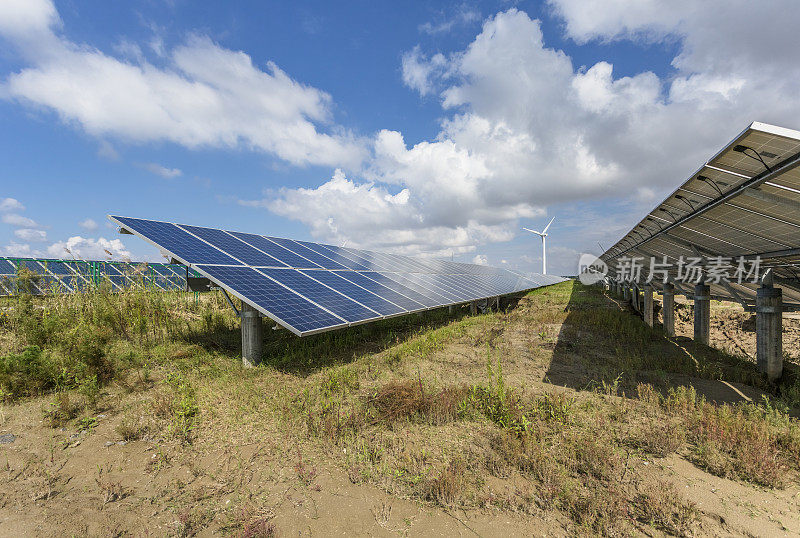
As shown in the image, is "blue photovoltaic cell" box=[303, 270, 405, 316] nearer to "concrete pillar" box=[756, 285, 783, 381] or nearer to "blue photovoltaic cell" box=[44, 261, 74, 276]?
"concrete pillar" box=[756, 285, 783, 381]

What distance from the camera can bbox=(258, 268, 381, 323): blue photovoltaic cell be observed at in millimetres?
10734

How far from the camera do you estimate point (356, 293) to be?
13.3m

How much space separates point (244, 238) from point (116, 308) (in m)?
5.46

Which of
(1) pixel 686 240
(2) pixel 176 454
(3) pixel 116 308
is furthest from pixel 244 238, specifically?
(1) pixel 686 240

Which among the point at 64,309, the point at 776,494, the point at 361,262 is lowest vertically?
the point at 776,494

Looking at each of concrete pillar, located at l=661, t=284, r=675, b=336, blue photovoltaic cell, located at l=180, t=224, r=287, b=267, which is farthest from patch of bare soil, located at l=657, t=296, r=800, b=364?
blue photovoltaic cell, located at l=180, t=224, r=287, b=267

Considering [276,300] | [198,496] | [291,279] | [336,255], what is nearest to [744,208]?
[276,300]

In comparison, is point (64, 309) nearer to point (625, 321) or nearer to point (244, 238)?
point (244, 238)

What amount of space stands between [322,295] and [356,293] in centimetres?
176

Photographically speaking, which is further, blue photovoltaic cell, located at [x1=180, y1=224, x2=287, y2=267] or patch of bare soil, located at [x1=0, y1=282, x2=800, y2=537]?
blue photovoltaic cell, located at [x1=180, y1=224, x2=287, y2=267]

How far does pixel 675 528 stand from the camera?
454 centimetres

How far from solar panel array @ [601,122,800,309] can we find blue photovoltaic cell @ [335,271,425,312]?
9.42 metres

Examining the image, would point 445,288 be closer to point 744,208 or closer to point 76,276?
point 744,208

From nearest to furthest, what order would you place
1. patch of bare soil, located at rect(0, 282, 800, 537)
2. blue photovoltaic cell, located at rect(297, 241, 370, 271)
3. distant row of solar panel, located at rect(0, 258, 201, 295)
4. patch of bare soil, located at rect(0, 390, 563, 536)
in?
patch of bare soil, located at rect(0, 390, 563, 536)
patch of bare soil, located at rect(0, 282, 800, 537)
distant row of solar panel, located at rect(0, 258, 201, 295)
blue photovoltaic cell, located at rect(297, 241, 370, 271)
